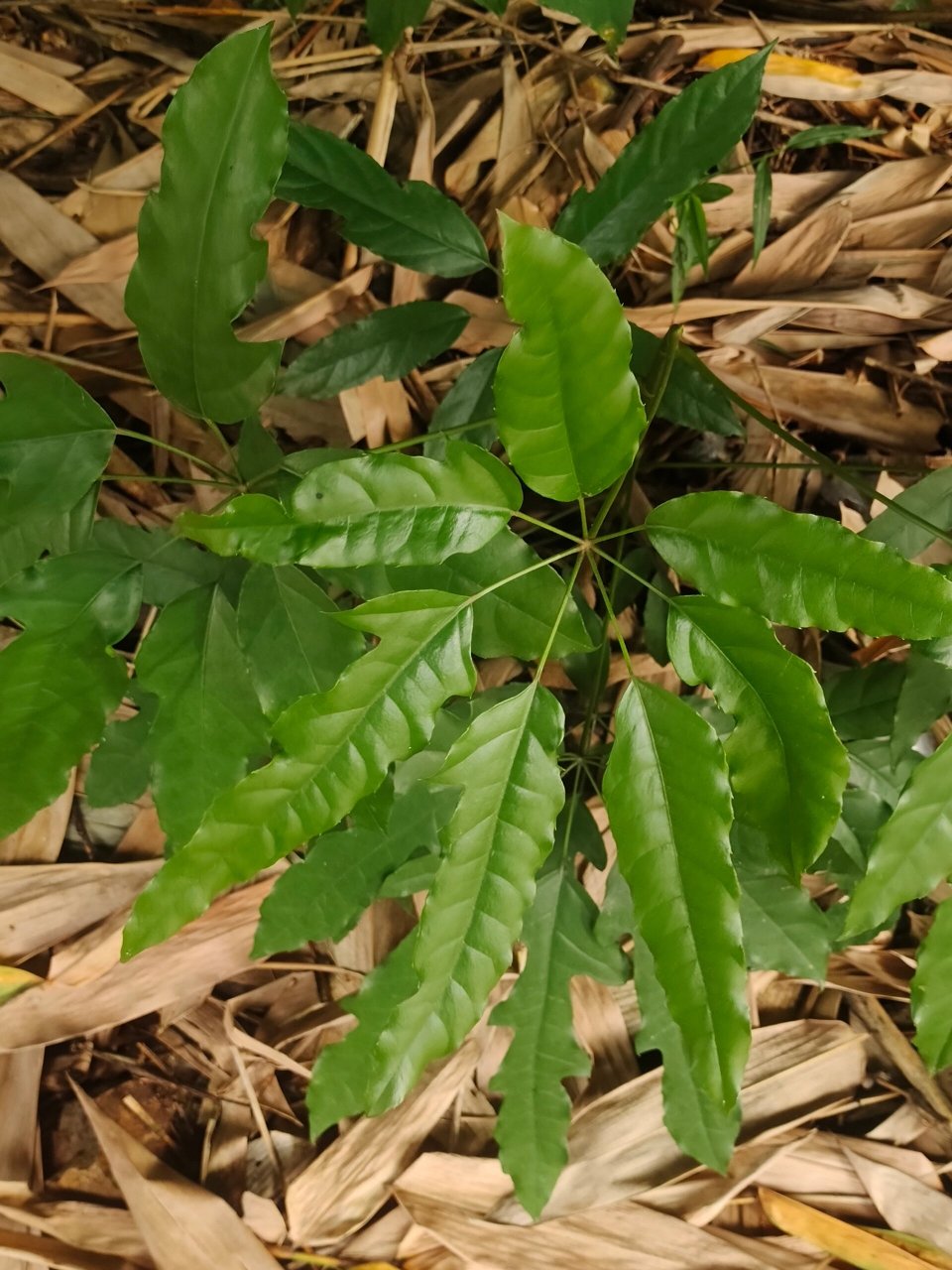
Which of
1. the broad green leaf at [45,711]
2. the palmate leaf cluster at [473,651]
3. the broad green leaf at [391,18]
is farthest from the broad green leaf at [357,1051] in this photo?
the broad green leaf at [391,18]

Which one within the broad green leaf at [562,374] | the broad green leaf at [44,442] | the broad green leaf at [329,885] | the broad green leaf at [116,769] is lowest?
the broad green leaf at [329,885]

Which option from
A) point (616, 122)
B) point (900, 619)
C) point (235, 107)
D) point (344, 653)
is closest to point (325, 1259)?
point (344, 653)

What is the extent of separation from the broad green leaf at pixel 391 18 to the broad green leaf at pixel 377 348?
21 centimetres

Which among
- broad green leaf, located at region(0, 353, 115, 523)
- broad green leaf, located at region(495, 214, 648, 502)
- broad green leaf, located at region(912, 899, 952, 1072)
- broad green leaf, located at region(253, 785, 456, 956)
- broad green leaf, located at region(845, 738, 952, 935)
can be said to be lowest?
broad green leaf, located at region(253, 785, 456, 956)

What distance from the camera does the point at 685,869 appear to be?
48cm

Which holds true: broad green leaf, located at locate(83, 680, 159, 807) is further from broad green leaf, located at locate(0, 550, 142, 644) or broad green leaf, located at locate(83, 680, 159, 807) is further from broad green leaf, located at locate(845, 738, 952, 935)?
broad green leaf, located at locate(845, 738, 952, 935)

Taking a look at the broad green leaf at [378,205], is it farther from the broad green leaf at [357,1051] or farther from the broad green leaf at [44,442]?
the broad green leaf at [357,1051]

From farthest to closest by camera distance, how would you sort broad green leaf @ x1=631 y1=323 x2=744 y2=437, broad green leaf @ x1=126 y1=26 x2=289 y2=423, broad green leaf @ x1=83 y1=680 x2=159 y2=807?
broad green leaf @ x1=83 y1=680 x2=159 y2=807 < broad green leaf @ x1=631 y1=323 x2=744 y2=437 < broad green leaf @ x1=126 y1=26 x2=289 y2=423

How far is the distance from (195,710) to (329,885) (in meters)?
0.29

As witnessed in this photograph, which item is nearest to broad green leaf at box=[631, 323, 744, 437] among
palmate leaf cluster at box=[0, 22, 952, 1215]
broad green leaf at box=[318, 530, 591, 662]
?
palmate leaf cluster at box=[0, 22, 952, 1215]

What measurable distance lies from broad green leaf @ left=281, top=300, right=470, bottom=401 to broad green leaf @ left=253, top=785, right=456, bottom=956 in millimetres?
402

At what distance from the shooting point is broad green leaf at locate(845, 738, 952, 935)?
0.59m

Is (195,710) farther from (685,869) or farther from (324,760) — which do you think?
(685,869)

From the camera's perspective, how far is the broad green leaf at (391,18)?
735 mm
